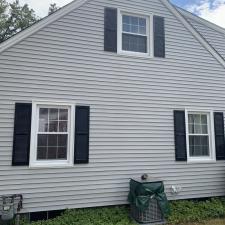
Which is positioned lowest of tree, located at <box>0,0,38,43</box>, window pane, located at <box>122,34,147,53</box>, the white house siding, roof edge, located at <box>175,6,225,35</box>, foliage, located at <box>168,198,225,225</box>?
foliage, located at <box>168,198,225,225</box>

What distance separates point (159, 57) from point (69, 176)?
440 cm

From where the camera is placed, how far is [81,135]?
6.24 metres

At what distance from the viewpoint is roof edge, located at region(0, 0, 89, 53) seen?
19.3 feet

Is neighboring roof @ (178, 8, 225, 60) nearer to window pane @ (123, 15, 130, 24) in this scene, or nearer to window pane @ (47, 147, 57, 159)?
window pane @ (123, 15, 130, 24)

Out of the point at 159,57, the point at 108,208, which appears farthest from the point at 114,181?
the point at 159,57

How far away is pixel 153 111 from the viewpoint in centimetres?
717

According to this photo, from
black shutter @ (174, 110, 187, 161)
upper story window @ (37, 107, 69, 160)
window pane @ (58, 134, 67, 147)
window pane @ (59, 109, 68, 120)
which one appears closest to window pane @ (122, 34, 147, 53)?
black shutter @ (174, 110, 187, 161)

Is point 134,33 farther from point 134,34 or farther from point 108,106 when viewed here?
point 108,106

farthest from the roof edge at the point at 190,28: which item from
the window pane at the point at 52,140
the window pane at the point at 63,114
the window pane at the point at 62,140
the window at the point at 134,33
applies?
the window pane at the point at 52,140

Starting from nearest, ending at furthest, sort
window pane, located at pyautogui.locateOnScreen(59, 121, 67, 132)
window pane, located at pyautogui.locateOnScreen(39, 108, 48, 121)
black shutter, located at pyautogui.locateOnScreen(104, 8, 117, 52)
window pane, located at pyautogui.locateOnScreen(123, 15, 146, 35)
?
window pane, located at pyautogui.locateOnScreen(39, 108, 48, 121)
window pane, located at pyautogui.locateOnScreen(59, 121, 67, 132)
black shutter, located at pyautogui.locateOnScreen(104, 8, 117, 52)
window pane, located at pyautogui.locateOnScreen(123, 15, 146, 35)

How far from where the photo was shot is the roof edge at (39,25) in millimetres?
5887

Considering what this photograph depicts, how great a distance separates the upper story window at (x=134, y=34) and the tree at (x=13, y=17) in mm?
14900

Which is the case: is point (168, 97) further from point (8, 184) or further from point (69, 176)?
point (8, 184)

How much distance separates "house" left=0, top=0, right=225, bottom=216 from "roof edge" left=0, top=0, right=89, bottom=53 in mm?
25
